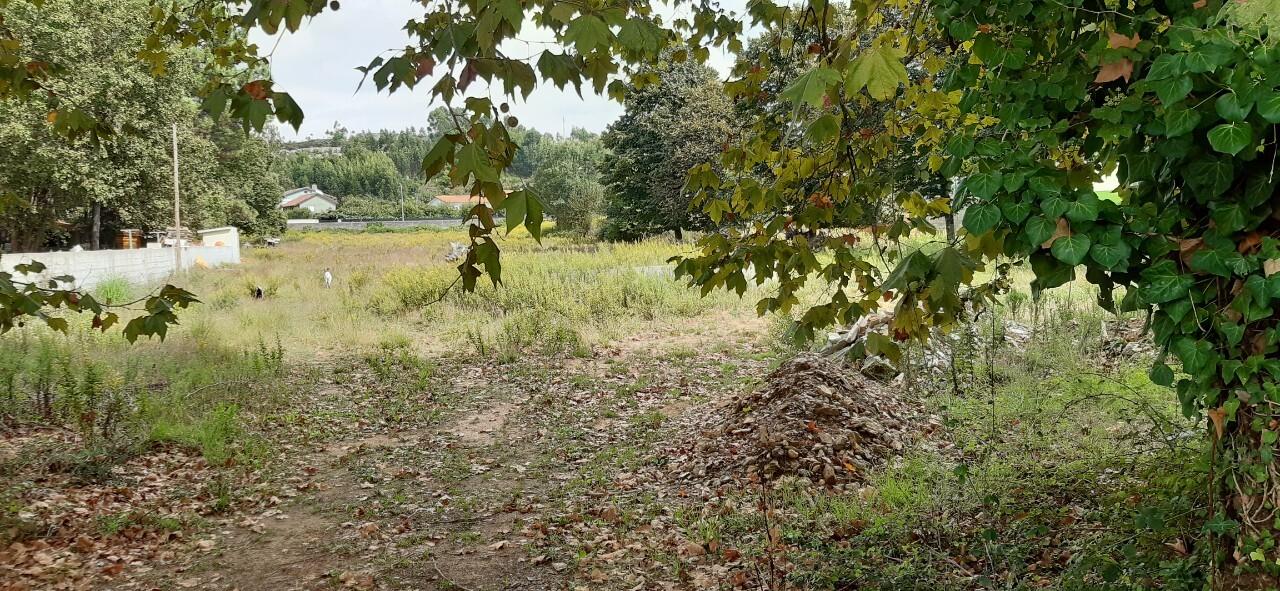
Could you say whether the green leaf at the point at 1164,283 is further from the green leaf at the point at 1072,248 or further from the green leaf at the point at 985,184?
the green leaf at the point at 985,184

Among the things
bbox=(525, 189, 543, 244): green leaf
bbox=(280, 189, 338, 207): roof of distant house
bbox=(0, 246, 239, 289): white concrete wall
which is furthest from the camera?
bbox=(280, 189, 338, 207): roof of distant house

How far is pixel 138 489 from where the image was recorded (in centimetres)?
533

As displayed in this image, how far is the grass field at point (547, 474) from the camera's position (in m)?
3.59

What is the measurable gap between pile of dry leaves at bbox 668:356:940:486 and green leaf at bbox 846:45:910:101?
3.76 metres

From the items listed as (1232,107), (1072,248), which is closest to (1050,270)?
(1072,248)

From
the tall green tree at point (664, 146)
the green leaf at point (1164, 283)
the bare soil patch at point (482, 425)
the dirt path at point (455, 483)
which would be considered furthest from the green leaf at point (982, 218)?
the tall green tree at point (664, 146)

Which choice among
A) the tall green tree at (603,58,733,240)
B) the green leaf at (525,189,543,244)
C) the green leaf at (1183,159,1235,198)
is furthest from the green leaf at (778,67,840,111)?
the tall green tree at (603,58,733,240)

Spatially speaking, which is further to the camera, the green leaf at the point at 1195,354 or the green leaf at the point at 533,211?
the green leaf at the point at 1195,354

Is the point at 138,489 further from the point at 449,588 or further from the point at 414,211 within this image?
the point at 414,211

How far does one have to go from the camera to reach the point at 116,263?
2031 centimetres

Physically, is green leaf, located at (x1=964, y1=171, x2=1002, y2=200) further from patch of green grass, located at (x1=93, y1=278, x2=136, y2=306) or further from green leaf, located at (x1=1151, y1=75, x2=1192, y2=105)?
patch of green grass, located at (x1=93, y1=278, x2=136, y2=306)

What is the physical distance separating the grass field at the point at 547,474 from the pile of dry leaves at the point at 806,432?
223mm

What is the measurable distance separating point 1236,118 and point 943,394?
5.26 metres

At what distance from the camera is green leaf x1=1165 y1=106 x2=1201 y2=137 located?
156cm
